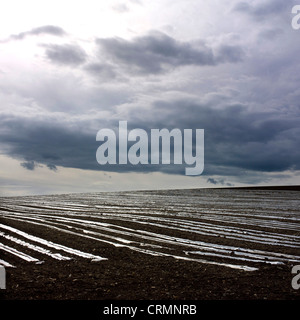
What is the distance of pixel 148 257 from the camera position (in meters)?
11.0

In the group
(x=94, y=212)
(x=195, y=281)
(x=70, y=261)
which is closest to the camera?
(x=195, y=281)

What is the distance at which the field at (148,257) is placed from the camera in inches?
324

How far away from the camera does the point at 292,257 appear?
11.3m

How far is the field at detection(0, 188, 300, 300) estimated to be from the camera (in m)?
8.24

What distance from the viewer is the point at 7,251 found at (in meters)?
11.6
